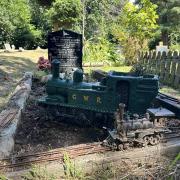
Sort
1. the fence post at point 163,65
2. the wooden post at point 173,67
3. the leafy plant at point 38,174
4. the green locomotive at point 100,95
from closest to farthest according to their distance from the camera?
the leafy plant at point 38,174 < the green locomotive at point 100,95 < the wooden post at point 173,67 < the fence post at point 163,65

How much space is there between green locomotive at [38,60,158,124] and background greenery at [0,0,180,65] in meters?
13.3

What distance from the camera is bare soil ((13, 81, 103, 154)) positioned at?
5.63 metres

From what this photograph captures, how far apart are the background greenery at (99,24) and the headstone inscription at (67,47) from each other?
23.5 feet

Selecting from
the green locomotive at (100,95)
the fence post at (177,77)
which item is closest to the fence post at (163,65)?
the fence post at (177,77)

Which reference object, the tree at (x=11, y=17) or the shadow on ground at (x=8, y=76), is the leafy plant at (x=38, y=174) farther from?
the tree at (x=11, y=17)

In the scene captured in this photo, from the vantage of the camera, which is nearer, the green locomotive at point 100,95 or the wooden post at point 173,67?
the green locomotive at point 100,95

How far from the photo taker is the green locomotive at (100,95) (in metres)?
5.85

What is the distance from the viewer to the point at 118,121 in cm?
486

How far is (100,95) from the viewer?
6113 millimetres

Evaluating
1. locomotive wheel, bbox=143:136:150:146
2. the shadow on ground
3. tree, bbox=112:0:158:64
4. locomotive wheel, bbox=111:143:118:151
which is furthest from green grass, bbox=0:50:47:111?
tree, bbox=112:0:158:64

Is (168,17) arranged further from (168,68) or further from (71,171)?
(71,171)

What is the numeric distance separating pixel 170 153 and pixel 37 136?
2269 mm

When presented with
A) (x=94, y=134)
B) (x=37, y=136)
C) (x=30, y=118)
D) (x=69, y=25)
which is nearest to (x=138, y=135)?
(x=94, y=134)

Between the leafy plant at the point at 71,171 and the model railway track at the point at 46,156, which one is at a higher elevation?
the model railway track at the point at 46,156
